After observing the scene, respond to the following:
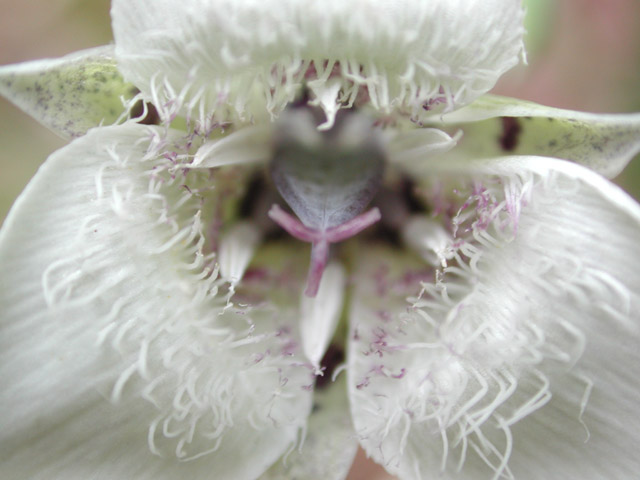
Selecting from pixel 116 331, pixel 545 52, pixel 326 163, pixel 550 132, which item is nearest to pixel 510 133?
pixel 550 132

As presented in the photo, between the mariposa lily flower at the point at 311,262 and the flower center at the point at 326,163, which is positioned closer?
the mariposa lily flower at the point at 311,262

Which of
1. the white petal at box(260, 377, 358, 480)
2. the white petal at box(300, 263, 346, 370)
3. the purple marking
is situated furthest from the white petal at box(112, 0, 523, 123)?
the white petal at box(260, 377, 358, 480)

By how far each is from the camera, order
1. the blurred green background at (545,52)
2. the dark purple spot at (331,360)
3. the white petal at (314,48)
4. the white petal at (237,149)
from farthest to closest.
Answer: the blurred green background at (545,52), the dark purple spot at (331,360), the white petal at (237,149), the white petal at (314,48)

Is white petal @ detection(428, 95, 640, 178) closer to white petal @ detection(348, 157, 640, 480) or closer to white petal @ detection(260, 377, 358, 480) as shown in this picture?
white petal @ detection(348, 157, 640, 480)

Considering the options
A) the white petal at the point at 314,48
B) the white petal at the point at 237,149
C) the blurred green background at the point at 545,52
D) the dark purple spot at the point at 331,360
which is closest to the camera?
the white petal at the point at 314,48

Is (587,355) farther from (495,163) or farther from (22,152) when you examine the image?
(22,152)

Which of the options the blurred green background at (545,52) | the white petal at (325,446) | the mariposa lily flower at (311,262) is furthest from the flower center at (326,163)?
the blurred green background at (545,52)

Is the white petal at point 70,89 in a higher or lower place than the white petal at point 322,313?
higher

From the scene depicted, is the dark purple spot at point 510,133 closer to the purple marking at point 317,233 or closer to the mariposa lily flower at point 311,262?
the mariposa lily flower at point 311,262
